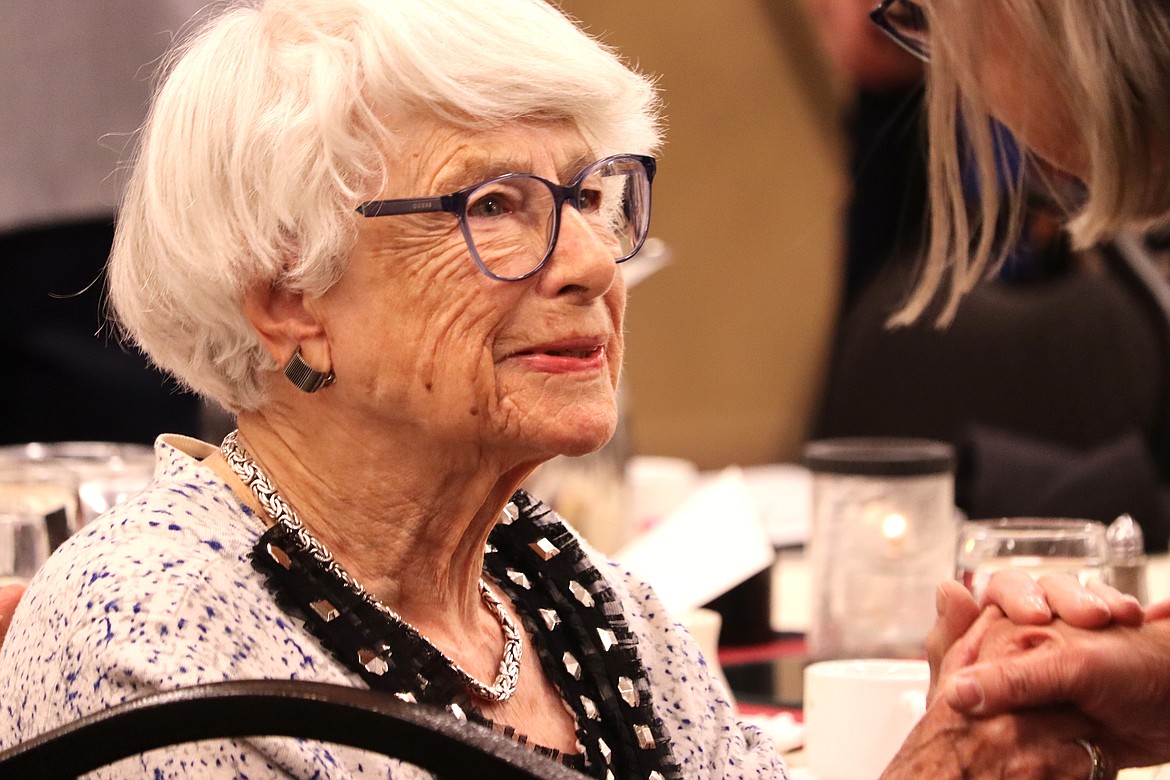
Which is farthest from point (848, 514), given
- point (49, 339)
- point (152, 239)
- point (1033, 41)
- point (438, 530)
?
point (49, 339)

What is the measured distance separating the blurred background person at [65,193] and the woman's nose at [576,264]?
167 cm

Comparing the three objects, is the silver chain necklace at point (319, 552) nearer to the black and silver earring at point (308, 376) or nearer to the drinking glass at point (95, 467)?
the black and silver earring at point (308, 376)

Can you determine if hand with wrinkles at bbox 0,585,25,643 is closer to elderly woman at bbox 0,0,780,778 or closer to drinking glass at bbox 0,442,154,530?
elderly woman at bbox 0,0,780,778

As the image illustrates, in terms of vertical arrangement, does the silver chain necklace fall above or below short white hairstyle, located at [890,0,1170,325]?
below

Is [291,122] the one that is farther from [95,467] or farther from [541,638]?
[95,467]

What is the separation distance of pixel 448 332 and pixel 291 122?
23 cm

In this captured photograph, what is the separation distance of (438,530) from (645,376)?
15.2ft

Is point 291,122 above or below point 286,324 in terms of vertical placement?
above

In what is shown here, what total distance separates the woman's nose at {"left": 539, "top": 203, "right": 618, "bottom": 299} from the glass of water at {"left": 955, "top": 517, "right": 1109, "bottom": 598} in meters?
0.68

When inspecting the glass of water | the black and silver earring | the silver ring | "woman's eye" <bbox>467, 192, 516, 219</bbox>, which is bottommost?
the silver ring

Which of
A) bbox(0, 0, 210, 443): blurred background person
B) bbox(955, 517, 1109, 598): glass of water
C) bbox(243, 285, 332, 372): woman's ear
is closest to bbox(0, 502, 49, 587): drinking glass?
bbox(243, 285, 332, 372): woman's ear

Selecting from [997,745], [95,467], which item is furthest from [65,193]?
[997,745]

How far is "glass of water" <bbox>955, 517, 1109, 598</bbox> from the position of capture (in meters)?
1.76

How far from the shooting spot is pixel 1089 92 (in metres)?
1.57
